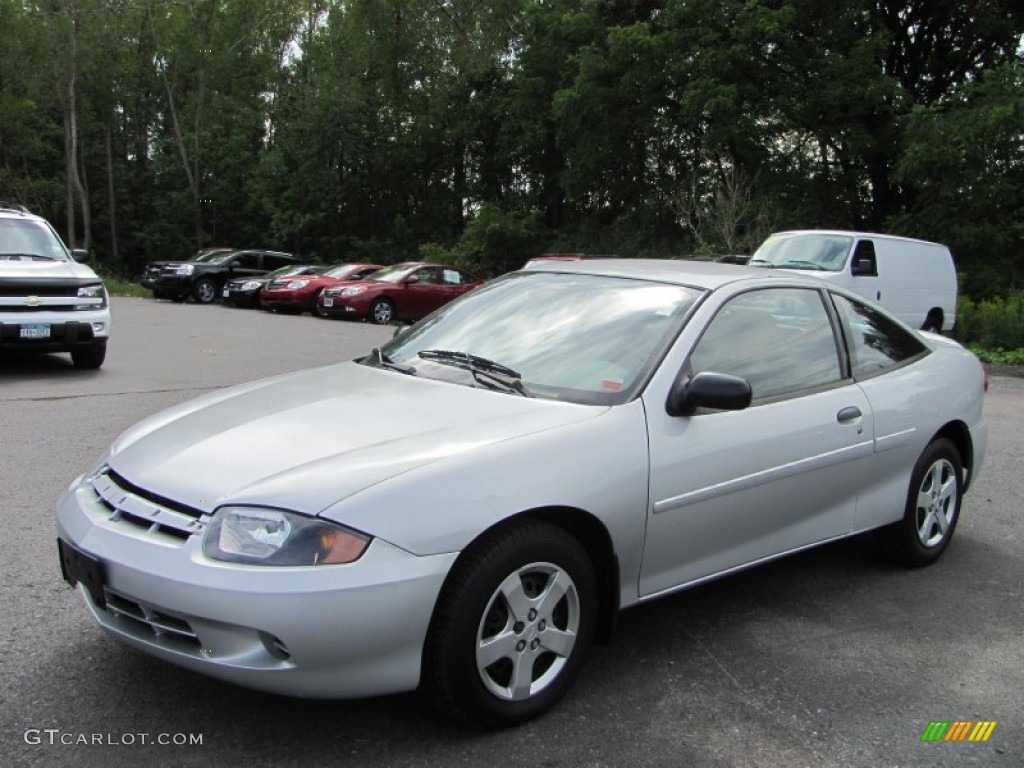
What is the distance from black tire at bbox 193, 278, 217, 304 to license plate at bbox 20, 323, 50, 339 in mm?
17060

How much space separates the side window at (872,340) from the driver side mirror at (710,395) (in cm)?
120

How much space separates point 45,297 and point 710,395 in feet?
28.1

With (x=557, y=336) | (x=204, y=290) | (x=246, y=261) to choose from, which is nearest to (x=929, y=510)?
(x=557, y=336)

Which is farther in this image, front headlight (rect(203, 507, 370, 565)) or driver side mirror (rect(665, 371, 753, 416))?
driver side mirror (rect(665, 371, 753, 416))

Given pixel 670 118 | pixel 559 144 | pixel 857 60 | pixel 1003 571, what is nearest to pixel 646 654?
pixel 1003 571

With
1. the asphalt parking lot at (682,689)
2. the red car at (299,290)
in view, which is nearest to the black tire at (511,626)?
the asphalt parking lot at (682,689)

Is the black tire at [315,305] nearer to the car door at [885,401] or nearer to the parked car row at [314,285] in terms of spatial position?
the parked car row at [314,285]

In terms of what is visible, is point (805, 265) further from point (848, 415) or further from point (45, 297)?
point (848, 415)

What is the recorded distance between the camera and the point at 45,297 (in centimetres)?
961

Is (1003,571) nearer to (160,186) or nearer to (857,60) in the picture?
(857,60)

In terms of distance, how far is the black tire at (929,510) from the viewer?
440 cm

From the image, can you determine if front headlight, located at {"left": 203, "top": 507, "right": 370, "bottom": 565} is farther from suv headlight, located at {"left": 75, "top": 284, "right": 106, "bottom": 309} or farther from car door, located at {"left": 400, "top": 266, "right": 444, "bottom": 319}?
car door, located at {"left": 400, "top": 266, "right": 444, "bottom": 319}

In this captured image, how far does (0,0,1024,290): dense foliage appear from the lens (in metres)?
24.1

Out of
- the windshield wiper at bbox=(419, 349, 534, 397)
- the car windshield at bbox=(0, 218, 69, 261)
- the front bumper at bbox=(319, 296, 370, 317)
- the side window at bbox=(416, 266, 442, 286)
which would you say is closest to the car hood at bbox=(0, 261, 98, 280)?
the car windshield at bbox=(0, 218, 69, 261)
